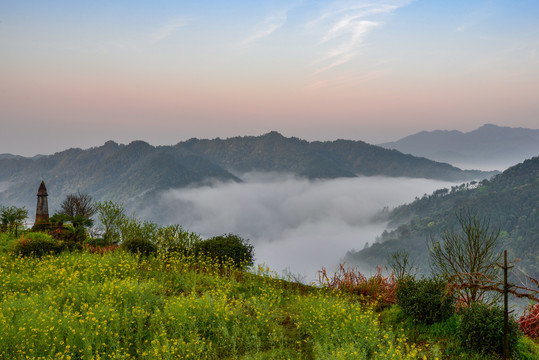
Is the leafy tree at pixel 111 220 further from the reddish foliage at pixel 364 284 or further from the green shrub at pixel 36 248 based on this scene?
the reddish foliage at pixel 364 284

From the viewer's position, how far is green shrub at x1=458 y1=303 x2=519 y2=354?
26.0 ft

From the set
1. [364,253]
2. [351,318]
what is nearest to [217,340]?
[351,318]

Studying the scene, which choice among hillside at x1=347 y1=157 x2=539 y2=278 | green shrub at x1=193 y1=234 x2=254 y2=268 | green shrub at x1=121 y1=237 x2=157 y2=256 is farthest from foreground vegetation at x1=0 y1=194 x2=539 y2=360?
hillside at x1=347 y1=157 x2=539 y2=278

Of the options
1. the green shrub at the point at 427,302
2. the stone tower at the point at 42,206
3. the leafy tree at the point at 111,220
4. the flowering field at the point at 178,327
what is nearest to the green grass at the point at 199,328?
the flowering field at the point at 178,327

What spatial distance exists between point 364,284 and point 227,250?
6661 mm

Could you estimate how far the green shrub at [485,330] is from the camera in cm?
793

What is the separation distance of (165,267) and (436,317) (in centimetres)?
1053

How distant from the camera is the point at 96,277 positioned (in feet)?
42.4

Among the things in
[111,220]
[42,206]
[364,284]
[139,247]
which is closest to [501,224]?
[111,220]

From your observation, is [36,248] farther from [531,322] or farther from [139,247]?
[531,322]

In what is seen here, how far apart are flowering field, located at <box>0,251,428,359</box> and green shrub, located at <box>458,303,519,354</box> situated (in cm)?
123

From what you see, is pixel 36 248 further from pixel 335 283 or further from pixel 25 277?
pixel 335 283

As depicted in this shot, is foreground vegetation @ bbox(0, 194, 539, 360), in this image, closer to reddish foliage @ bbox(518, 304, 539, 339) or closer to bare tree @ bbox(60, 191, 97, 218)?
reddish foliage @ bbox(518, 304, 539, 339)

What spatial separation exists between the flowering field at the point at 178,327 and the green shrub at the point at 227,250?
13.9 ft
